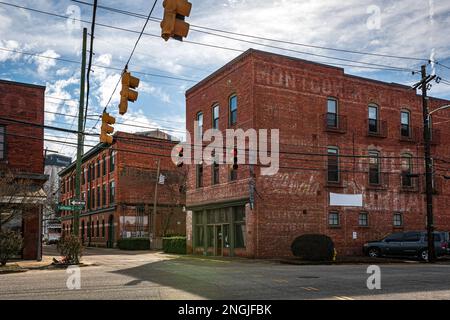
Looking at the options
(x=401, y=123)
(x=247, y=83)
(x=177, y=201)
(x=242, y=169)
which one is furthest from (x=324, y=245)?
(x=177, y=201)

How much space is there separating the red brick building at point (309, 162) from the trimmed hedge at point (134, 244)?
11304mm

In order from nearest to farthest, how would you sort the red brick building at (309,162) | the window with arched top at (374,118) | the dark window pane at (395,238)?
the red brick building at (309,162), the dark window pane at (395,238), the window with arched top at (374,118)

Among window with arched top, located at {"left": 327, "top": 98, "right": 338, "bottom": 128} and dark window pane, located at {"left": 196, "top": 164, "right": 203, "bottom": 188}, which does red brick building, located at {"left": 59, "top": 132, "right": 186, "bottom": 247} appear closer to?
dark window pane, located at {"left": 196, "top": 164, "right": 203, "bottom": 188}

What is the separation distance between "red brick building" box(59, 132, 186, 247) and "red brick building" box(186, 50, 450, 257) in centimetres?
1473

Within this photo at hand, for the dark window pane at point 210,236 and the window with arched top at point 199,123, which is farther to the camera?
the window with arched top at point 199,123

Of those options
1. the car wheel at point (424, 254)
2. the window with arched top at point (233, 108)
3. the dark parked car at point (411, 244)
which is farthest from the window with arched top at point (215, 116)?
the car wheel at point (424, 254)

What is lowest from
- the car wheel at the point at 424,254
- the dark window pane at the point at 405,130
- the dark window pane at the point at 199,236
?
the car wheel at the point at 424,254

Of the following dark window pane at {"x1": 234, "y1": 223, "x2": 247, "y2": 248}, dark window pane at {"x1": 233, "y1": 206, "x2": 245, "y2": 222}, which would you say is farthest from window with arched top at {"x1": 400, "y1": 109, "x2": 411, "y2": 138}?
dark window pane at {"x1": 234, "y1": 223, "x2": 247, "y2": 248}

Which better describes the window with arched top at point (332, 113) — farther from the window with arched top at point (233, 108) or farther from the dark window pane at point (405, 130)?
the dark window pane at point (405, 130)

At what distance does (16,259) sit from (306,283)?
1862 centimetres

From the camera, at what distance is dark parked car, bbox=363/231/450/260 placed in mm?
30722

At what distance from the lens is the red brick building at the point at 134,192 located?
170 feet

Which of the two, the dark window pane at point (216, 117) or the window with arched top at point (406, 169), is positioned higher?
the dark window pane at point (216, 117)
